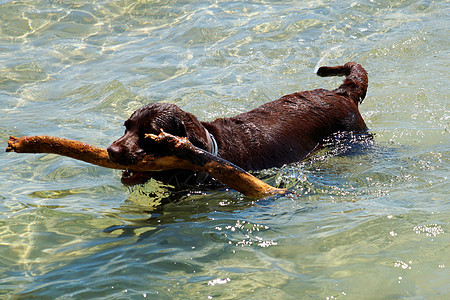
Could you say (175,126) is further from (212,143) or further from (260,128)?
(260,128)

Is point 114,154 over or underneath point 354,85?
over

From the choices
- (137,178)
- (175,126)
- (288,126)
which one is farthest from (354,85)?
(137,178)

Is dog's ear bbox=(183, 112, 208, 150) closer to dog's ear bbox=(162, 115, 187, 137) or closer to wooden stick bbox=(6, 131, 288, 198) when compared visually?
dog's ear bbox=(162, 115, 187, 137)

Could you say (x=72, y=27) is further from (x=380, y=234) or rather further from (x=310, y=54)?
(x=380, y=234)

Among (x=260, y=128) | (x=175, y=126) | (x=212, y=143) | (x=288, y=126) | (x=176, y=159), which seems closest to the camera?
(x=176, y=159)

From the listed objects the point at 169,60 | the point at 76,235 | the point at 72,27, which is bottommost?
the point at 76,235

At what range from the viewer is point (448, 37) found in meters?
10.2

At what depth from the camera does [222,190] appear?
194 inches

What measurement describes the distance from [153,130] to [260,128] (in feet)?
5.26

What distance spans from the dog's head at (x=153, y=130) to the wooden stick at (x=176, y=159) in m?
0.14

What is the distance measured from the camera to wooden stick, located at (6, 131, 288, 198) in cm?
382

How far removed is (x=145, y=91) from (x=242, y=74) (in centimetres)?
182

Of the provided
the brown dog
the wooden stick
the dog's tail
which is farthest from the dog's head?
the dog's tail

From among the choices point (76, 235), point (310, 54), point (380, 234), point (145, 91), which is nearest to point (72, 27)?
point (145, 91)
